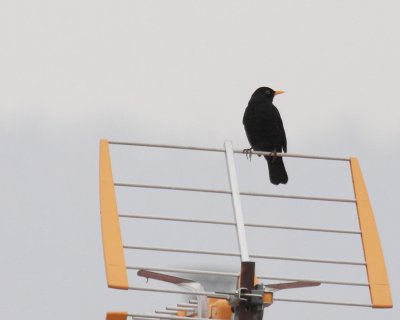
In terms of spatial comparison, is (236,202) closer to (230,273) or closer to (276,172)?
(230,273)

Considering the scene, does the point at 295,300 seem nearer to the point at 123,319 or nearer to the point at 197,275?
the point at 197,275

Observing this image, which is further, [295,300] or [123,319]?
[295,300]

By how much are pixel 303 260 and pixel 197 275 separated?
26.7 inches

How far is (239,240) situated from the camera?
5457 millimetres

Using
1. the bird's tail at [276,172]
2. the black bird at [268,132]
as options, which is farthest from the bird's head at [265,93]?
the bird's tail at [276,172]

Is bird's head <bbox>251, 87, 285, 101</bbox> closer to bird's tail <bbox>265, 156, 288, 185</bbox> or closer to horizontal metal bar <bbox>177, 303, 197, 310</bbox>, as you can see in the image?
bird's tail <bbox>265, 156, 288, 185</bbox>

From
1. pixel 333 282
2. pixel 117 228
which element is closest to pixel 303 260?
pixel 333 282

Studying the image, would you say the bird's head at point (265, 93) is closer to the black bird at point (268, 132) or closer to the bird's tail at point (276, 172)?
the black bird at point (268, 132)

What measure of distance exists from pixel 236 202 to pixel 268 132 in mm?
5883

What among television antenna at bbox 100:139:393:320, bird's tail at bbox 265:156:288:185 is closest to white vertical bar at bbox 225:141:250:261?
television antenna at bbox 100:139:393:320

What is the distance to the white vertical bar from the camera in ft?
17.5

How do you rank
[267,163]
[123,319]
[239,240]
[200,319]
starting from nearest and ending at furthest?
[123,319] → [200,319] → [239,240] → [267,163]

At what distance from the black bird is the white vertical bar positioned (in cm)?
483

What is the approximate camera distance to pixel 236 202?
5.84m
